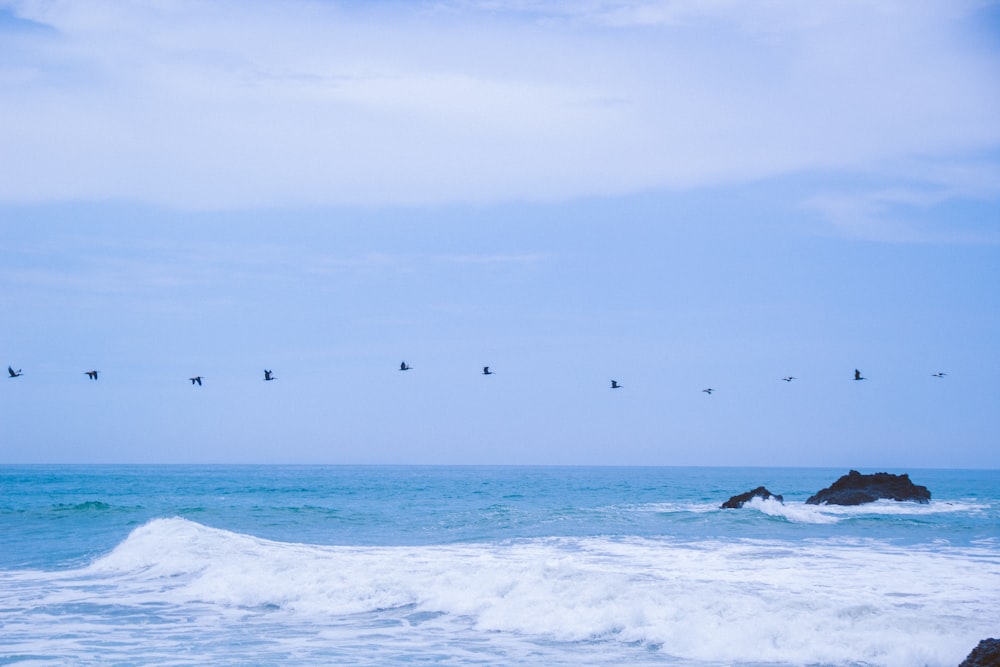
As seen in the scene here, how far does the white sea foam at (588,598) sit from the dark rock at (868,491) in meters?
19.4

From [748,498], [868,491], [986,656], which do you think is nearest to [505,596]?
[986,656]

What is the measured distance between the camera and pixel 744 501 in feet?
120

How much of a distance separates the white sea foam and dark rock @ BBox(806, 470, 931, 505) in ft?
63.6

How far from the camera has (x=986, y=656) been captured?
8.92 m

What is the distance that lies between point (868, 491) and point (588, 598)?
103ft

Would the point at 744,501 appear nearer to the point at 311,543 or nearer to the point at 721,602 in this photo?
the point at 311,543

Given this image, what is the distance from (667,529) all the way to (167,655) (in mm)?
19075

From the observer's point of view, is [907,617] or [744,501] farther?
[744,501]

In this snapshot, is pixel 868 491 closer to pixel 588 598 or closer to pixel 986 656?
pixel 588 598

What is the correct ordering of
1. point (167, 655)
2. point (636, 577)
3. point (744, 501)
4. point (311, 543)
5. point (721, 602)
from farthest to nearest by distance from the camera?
point (744, 501) → point (311, 543) → point (636, 577) → point (721, 602) → point (167, 655)

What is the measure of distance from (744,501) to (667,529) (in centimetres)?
862

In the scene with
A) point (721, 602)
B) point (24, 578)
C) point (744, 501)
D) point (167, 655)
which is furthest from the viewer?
point (744, 501)

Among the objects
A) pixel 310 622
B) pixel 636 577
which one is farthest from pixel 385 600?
pixel 636 577

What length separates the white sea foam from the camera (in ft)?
43.5
